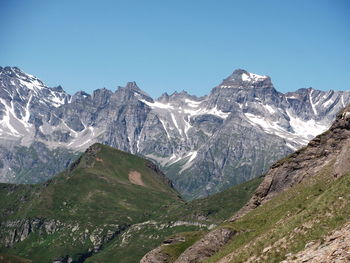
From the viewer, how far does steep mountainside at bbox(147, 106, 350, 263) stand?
61906mm

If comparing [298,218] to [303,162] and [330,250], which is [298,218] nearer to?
[330,250]

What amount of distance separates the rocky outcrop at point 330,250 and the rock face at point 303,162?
9398 cm

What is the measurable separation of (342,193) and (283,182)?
87376 millimetres

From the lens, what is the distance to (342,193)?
73250mm

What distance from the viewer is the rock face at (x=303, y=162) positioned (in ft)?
509

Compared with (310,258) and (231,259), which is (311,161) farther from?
(310,258)

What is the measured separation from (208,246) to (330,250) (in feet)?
246

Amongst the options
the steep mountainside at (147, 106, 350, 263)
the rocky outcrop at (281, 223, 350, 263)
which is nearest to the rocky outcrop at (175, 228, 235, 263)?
the steep mountainside at (147, 106, 350, 263)

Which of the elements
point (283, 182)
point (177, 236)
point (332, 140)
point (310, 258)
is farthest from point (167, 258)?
point (310, 258)

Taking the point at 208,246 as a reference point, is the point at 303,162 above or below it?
above

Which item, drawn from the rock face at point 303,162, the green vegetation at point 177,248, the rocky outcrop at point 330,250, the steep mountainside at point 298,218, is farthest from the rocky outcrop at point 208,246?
the rocky outcrop at point 330,250

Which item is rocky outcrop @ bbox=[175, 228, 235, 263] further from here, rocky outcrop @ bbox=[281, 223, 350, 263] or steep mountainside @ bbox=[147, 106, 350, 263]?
rocky outcrop @ bbox=[281, 223, 350, 263]

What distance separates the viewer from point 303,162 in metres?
160

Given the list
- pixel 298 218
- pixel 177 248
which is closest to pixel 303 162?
pixel 177 248
